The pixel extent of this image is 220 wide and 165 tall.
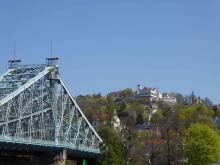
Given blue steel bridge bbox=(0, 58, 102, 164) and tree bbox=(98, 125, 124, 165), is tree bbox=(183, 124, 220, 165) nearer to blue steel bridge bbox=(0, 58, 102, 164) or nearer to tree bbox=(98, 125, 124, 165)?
tree bbox=(98, 125, 124, 165)

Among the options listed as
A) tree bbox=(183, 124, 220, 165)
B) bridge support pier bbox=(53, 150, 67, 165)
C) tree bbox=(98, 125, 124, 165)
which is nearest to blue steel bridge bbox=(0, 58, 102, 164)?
bridge support pier bbox=(53, 150, 67, 165)

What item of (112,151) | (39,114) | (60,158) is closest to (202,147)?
(112,151)

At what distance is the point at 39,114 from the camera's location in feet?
319

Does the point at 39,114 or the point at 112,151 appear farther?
the point at 112,151

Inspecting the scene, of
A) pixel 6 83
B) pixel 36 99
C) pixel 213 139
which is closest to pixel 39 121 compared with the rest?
pixel 36 99

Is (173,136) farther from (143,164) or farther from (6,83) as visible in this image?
(6,83)

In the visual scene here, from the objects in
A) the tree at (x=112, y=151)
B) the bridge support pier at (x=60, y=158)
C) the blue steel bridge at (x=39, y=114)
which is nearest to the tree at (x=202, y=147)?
the tree at (x=112, y=151)

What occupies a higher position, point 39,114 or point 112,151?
point 39,114

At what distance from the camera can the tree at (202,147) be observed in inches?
3888

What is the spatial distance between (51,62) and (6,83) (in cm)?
953

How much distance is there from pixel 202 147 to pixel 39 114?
30.4 m

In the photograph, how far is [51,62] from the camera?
4104 inches

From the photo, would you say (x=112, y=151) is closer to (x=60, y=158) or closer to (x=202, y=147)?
(x=60, y=158)

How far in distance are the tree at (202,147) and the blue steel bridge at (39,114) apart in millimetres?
20089
